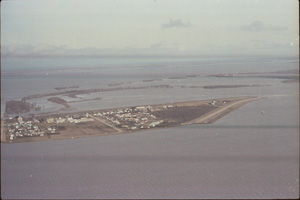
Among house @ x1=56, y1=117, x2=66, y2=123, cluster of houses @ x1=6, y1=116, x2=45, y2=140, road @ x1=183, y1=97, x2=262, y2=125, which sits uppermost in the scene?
road @ x1=183, y1=97, x2=262, y2=125

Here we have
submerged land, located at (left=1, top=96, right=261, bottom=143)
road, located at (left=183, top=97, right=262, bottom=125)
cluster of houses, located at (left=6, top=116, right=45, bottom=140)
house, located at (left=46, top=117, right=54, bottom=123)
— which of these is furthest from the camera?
road, located at (left=183, top=97, right=262, bottom=125)

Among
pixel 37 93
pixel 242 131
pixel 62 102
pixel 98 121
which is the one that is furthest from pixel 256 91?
pixel 37 93

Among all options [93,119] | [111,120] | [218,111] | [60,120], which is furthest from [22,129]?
[218,111]

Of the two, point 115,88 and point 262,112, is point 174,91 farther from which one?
point 262,112

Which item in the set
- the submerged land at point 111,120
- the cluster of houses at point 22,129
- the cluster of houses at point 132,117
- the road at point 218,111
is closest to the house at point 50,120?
the submerged land at point 111,120

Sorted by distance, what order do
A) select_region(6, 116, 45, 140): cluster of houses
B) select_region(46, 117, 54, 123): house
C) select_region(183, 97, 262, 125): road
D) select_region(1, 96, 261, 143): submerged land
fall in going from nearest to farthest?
select_region(6, 116, 45, 140): cluster of houses → select_region(1, 96, 261, 143): submerged land → select_region(46, 117, 54, 123): house → select_region(183, 97, 262, 125): road

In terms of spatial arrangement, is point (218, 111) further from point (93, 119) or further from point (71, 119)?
point (71, 119)

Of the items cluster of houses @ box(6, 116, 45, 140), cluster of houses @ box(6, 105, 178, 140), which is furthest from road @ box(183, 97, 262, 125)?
cluster of houses @ box(6, 116, 45, 140)

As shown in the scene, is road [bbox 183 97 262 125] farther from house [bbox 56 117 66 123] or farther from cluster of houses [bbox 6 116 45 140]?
cluster of houses [bbox 6 116 45 140]
